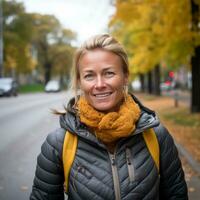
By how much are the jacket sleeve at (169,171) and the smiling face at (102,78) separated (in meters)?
0.32

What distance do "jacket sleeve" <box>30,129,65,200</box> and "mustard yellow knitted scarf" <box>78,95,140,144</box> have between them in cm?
17

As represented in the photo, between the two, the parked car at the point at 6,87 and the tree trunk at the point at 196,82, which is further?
the parked car at the point at 6,87

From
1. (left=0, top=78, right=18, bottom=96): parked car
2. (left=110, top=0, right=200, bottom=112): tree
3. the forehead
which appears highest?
(left=110, top=0, right=200, bottom=112): tree

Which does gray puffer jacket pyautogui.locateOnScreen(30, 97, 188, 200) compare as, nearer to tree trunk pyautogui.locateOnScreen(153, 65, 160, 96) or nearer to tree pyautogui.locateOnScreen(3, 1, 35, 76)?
tree trunk pyautogui.locateOnScreen(153, 65, 160, 96)

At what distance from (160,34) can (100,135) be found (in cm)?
1654

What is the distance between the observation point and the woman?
2.37 metres

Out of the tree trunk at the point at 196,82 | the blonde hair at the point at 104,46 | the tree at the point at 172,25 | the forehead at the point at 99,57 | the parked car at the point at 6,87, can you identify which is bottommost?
the parked car at the point at 6,87

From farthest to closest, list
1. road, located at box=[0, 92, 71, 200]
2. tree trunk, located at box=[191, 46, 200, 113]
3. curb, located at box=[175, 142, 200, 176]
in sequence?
1. tree trunk, located at box=[191, 46, 200, 113]
2. curb, located at box=[175, 142, 200, 176]
3. road, located at box=[0, 92, 71, 200]

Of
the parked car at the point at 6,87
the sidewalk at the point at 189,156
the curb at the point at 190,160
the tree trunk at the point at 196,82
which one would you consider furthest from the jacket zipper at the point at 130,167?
the parked car at the point at 6,87

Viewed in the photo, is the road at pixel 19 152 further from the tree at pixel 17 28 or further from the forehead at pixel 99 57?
the tree at pixel 17 28

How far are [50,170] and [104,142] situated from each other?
0.33m

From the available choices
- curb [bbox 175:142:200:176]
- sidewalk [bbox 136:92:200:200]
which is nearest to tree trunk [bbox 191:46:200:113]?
sidewalk [bbox 136:92:200:200]

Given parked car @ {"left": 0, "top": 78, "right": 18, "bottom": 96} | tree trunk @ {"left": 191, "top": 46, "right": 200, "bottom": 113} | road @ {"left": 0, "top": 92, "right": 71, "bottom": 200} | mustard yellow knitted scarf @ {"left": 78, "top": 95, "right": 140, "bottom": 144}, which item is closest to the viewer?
mustard yellow knitted scarf @ {"left": 78, "top": 95, "right": 140, "bottom": 144}

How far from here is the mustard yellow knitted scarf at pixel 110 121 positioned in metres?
2.35
